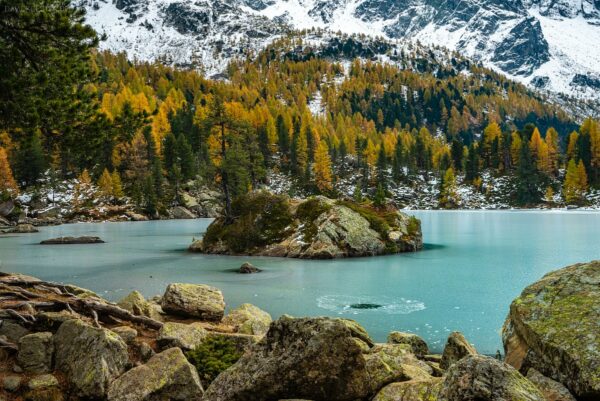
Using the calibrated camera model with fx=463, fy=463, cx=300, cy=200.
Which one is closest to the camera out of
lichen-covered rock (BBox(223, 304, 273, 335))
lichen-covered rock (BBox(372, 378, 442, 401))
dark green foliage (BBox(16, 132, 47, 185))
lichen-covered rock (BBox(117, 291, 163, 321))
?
lichen-covered rock (BBox(372, 378, 442, 401))

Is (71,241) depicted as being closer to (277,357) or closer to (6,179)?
(277,357)

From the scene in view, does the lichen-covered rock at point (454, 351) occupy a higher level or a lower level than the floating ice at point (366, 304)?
higher

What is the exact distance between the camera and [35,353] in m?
10.3

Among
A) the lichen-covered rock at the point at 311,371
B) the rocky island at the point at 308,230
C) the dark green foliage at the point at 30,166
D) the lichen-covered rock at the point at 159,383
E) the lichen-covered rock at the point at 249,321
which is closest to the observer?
the lichen-covered rock at the point at 311,371

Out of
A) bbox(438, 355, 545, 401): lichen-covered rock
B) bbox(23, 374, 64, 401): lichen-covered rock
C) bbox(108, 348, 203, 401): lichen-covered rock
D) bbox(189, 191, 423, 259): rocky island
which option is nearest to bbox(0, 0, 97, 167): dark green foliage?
bbox(23, 374, 64, 401): lichen-covered rock

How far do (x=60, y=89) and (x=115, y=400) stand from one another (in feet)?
30.7

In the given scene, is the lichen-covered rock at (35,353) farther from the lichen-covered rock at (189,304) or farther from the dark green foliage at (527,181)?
the dark green foliage at (527,181)

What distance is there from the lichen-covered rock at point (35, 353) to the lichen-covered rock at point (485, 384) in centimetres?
876

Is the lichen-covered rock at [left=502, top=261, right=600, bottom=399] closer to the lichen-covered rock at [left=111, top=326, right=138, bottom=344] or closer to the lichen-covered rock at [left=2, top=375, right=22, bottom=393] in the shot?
the lichen-covered rock at [left=111, top=326, right=138, bottom=344]

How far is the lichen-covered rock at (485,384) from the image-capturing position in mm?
5082

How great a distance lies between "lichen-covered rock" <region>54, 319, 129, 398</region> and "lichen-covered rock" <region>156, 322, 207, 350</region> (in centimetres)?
114

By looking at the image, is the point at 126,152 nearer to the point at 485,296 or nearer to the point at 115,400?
the point at 485,296

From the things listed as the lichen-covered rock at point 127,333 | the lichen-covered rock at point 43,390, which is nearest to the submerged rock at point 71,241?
the lichen-covered rock at point 127,333

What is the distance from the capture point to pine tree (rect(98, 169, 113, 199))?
345 ft
